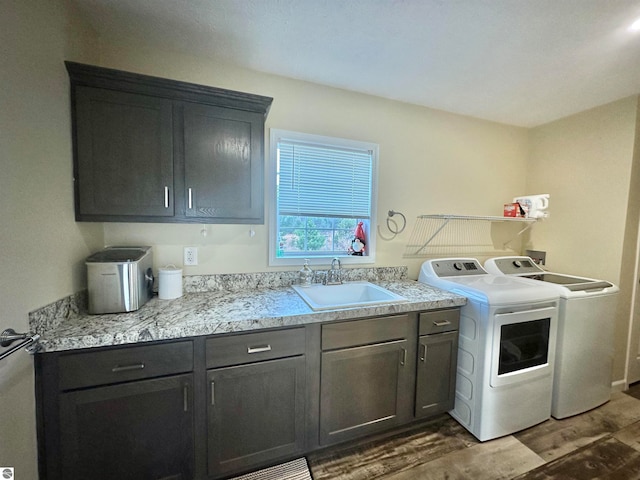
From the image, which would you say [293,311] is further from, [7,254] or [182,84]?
[182,84]

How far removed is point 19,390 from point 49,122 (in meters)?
1.12

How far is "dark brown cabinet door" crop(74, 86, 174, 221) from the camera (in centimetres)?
128

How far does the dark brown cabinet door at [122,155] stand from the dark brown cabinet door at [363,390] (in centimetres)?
134

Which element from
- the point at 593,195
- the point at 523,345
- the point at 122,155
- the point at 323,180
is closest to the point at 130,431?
the point at 122,155

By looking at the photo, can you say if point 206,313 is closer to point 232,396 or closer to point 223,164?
point 232,396

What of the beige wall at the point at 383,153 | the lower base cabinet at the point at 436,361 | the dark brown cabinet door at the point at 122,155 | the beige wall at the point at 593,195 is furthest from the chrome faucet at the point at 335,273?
the beige wall at the point at 593,195

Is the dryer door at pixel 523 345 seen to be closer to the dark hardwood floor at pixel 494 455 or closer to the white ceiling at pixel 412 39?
the dark hardwood floor at pixel 494 455

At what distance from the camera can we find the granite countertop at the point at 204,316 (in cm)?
106

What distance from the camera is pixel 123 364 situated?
109cm

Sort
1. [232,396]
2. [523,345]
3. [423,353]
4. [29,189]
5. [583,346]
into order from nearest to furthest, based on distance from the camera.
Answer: [29,189] → [232,396] → [423,353] → [523,345] → [583,346]

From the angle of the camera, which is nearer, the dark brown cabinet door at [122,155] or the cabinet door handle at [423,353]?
the dark brown cabinet door at [122,155]

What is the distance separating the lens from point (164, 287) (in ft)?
5.01

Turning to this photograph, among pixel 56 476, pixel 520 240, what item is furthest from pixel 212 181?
pixel 520 240

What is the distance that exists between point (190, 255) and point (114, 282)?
1.55 feet
